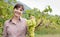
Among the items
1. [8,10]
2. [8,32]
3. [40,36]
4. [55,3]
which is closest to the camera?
[8,32]

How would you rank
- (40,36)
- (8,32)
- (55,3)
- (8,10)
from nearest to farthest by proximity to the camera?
(8,32) < (8,10) < (40,36) < (55,3)

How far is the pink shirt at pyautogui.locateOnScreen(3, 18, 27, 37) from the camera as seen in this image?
96cm

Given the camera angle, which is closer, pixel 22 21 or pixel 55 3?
pixel 22 21

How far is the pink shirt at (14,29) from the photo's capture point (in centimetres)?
96

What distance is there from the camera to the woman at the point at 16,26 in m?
0.96

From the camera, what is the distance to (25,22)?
98cm

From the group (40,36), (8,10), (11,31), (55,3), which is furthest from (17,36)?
(55,3)

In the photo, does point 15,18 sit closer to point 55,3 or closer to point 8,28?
point 8,28

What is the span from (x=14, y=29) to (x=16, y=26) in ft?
→ 0.06

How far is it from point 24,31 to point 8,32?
0.27 ft

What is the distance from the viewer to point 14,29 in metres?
0.96

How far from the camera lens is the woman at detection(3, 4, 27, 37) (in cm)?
96

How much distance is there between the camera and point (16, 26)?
3.19 ft

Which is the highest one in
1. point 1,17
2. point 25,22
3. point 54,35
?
point 25,22
